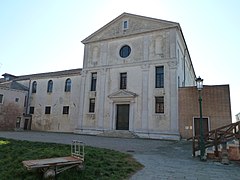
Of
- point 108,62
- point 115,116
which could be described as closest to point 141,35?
point 108,62

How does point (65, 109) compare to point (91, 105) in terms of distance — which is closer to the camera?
point (91, 105)

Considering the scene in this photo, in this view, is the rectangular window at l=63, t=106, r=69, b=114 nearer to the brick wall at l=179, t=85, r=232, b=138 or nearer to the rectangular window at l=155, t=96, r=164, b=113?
the rectangular window at l=155, t=96, r=164, b=113

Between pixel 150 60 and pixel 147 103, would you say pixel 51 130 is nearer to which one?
pixel 147 103

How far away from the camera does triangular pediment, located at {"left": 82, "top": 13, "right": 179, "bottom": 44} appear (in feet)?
69.6

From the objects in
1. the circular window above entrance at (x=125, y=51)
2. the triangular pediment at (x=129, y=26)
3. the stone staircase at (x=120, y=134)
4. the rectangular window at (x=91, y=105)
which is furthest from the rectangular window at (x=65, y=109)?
the circular window above entrance at (x=125, y=51)

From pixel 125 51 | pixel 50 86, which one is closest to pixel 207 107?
pixel 125 51

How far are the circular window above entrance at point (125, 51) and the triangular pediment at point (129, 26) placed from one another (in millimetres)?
1468

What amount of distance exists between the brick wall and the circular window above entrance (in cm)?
730

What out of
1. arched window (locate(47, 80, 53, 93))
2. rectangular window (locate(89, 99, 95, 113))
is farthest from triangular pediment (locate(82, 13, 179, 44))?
arched window (locate(47, 80, 53, 93))

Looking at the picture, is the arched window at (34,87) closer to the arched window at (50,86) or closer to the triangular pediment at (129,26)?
the arched window at (50,86)

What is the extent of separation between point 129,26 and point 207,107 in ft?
40.0

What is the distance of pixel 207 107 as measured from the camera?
1775 cm

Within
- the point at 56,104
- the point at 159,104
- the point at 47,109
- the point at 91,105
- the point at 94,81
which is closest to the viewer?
the point at 159,104

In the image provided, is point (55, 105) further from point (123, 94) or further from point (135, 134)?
point (135, 134)
